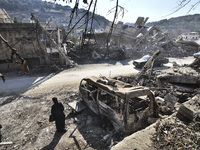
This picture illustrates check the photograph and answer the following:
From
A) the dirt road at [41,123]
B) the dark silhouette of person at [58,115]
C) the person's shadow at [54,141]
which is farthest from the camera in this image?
the dark silhouette of person at [58,115]

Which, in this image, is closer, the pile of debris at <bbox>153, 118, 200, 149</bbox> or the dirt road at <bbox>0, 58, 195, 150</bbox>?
the pile of debris at <bbox>153, 118, 200, 149</bbox>

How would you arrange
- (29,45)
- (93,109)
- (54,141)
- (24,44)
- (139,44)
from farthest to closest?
(139,44), (29,45), (24,44), (93,109), (54,141)

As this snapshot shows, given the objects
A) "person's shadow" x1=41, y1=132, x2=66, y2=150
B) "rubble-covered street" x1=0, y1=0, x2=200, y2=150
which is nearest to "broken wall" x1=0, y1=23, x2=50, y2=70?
"rubble-covered street" x1=0, y1=0, x2=200, y2=150

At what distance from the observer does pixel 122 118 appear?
13.7 ft

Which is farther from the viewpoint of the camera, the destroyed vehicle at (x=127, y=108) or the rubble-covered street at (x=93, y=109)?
the destroyed vehicle at (x=127, y=108)

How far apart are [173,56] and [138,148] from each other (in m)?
24.3

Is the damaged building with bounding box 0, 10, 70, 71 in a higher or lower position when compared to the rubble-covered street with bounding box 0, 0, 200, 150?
higher

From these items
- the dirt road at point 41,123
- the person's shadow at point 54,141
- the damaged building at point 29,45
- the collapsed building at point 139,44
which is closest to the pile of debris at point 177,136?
the dirt road at point 41,123

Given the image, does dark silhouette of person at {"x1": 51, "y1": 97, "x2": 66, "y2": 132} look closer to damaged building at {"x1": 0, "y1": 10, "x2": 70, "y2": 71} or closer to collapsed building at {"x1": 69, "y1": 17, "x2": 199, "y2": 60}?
damaged building at {"x1": 0, "y1": 10, "x2": 70, "y2": 71}

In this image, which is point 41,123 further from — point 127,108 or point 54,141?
point 127,108

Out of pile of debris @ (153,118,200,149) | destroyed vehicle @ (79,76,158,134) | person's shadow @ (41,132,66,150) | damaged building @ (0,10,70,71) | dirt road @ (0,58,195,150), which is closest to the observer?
pile of debris @ (153,118,200,149)

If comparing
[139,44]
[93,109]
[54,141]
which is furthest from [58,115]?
[139,44]

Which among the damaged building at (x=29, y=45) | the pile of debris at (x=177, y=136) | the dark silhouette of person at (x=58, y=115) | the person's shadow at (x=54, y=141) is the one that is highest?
the damaged building at (x=29, y=45)

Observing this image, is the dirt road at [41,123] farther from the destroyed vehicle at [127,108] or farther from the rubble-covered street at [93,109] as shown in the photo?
the destroyed vehicle at [127,108]
